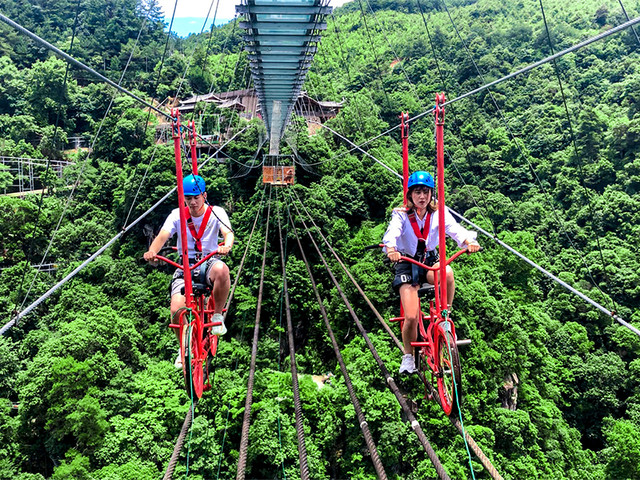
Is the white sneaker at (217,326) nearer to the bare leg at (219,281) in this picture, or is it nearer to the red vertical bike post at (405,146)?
the bare leg at (219,281)

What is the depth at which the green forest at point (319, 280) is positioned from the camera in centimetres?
1499

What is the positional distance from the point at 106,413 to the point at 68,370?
187cm

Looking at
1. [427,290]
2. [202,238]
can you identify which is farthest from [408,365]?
[202,238]

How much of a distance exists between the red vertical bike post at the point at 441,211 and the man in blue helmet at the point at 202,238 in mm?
1714

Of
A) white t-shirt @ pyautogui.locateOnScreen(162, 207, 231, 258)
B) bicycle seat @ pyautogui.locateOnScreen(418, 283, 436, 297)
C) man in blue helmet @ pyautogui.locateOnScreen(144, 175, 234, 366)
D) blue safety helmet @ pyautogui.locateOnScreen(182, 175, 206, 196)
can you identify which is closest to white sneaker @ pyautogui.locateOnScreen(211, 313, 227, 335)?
man in blue helmet @ pyautogui.locateOnScreen(144, 175, 234, 366)

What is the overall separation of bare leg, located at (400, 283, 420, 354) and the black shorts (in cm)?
4

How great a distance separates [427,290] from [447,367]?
0.59m

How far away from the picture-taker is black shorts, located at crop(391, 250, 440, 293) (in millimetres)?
3801

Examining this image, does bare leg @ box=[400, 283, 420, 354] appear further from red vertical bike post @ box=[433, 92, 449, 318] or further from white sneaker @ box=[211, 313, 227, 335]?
white sneaker @ box=[211, 313, 227, 335]

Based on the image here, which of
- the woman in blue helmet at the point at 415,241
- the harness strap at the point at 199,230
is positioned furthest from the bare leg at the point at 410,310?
the harness strap at the point at 199,230

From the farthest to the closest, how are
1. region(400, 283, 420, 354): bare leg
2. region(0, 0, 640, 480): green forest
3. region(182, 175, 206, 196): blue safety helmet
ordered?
region(0, 0, 640, 480): green forest < region(182, 175, 206, 196): blue safety helmet < region(400, 283, 420, 354): bare leg

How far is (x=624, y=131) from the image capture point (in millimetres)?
37188

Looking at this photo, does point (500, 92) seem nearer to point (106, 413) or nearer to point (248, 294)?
point (248, 294)

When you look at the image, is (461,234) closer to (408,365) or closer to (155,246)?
(408,365)
